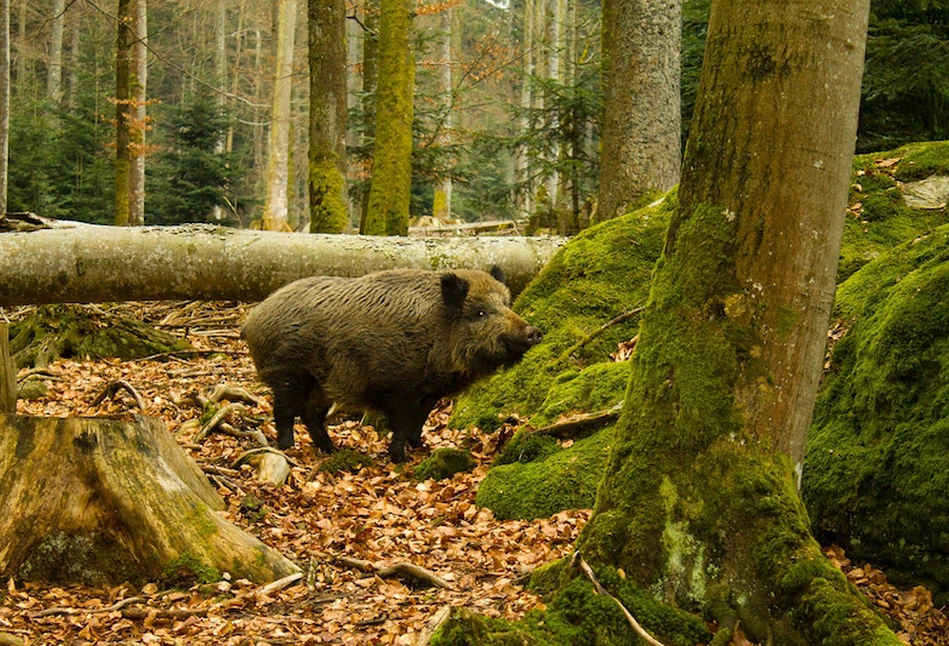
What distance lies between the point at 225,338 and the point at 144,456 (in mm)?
10081

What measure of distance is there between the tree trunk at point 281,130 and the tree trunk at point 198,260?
17441 mm

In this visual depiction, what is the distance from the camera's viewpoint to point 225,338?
1537 cm

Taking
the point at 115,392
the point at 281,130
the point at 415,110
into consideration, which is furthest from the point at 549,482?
the point at 281,130

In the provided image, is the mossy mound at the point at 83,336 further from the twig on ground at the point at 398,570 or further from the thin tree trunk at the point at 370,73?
the twig on ground at the point at 398,570

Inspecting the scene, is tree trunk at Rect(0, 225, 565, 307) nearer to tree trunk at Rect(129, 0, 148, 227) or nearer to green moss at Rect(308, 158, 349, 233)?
green moss at Rect(308, 158, 349, 233)

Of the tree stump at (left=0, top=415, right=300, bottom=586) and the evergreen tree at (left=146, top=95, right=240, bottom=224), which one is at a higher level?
the evergreen tree at (left=146, top=95, right=240, bottom=224)

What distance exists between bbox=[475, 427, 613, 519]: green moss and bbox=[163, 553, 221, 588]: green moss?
2.33 metres

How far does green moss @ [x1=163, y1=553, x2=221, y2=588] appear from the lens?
17.4 ft

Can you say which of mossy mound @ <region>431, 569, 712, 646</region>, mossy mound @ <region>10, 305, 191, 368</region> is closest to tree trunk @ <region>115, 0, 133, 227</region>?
mossy mound @ <region>10, 305, 191, 368</region>

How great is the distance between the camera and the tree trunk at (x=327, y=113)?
14.7 metres

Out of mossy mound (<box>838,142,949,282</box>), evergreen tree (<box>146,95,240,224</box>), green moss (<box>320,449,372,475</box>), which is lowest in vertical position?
green moss (<box>320,449,372,475</box>)

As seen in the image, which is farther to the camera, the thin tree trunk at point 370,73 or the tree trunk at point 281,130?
the tree trunk at point 281,130

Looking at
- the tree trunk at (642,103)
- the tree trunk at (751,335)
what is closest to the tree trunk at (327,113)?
the tree trunk at (642,103)

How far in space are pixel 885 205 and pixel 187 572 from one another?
23.3 feet
